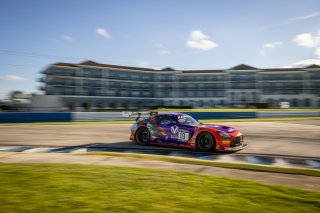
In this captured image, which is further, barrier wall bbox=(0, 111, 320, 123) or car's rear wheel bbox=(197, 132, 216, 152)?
barrier wall bbox=(0, 111, 320, 123)

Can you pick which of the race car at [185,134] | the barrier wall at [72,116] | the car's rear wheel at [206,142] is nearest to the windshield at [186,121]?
A: the race car at [185,134]

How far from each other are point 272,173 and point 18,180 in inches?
185

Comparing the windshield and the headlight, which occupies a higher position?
the windshield

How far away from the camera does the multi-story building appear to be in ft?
241

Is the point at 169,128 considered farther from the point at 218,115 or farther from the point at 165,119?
the point at 218,115

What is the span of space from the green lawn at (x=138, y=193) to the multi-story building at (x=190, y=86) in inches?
2676

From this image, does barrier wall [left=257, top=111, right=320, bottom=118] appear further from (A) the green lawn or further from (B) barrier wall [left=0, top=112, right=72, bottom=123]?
(A) the green lawn

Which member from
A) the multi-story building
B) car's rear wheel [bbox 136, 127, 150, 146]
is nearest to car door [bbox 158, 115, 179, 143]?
car's rear wheel [bbox 136, 127, 150, 146]

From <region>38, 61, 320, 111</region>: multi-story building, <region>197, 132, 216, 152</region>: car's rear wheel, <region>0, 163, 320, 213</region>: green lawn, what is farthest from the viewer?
<region>38, 61, 320, 111</region>: multi-story building

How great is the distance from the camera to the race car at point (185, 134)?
8.40 m

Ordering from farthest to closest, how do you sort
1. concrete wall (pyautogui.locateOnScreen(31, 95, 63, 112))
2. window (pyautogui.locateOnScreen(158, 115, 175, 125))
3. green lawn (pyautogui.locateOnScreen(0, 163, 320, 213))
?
1. concrete wall (pyautogui.locateOnScreen(31, 95, 63, 112))
2. window (pyautogui.locateOnScreen(158, 115, 175, 125))
3. green lawn (pyautogui.locateOnScreen(0, 163, 320, 213))

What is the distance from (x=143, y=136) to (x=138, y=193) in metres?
6.08

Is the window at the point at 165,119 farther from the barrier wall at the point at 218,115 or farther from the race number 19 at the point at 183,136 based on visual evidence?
the barrier wall at the point at 218,115

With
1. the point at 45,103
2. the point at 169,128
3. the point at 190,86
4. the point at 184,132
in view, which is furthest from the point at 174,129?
the point at 190,86
